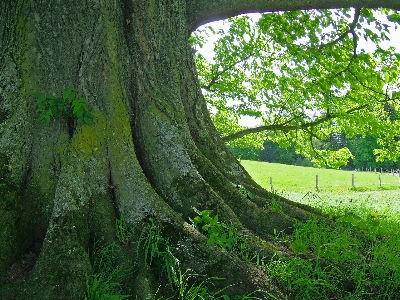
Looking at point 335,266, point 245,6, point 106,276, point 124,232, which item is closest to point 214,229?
point 124,232

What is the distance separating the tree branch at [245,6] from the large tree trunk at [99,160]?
0.76 metres

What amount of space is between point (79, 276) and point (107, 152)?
1290 mm

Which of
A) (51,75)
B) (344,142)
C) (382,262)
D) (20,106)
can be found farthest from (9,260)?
(344,142)

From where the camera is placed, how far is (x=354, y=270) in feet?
12.4

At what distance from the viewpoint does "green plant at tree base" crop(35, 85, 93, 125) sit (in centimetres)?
395

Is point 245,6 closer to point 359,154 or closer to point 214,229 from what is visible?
point 214,229

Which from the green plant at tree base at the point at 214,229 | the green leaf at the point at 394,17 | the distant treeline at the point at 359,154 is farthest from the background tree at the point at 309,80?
the distant treeline at the point at 359,154

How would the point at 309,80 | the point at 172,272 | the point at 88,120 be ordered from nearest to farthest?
the point at 172,272, the point at 88,120, the point at 309,80

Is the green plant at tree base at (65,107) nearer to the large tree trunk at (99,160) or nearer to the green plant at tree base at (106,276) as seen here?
the large tree trunk at (99,160)

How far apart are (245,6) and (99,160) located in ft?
11.0

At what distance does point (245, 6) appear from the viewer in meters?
5.83

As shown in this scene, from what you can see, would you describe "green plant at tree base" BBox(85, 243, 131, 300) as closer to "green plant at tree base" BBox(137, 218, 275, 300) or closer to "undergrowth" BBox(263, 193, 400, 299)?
"green plant at tree base" BBox(137, 218, 275, 300)

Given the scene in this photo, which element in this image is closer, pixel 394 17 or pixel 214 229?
pixel 214 229

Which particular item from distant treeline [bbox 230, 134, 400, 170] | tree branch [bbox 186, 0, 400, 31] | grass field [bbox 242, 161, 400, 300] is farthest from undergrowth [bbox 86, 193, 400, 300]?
distant treeline [bbox 230, 134, 400, 170]
